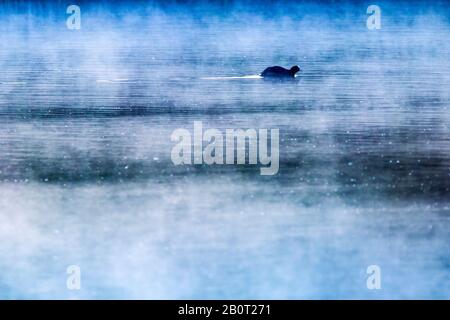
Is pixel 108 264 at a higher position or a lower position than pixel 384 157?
lower

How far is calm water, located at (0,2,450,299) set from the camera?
2852mm

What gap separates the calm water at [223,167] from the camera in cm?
285

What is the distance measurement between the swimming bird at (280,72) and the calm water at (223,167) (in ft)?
0.10

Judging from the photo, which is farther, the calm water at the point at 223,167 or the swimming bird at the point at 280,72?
the swimming bird at the point at 280,72

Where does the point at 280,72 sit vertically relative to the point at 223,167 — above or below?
above

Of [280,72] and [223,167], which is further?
[280,72]

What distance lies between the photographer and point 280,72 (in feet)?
10.5

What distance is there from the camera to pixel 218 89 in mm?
3115

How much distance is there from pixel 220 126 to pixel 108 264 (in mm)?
678

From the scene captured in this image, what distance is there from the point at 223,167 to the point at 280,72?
490 mm

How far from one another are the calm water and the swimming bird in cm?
3

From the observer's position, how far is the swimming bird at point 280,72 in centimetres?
319
